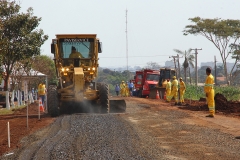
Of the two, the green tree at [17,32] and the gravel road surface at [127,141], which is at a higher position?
the green tree at [17,32]

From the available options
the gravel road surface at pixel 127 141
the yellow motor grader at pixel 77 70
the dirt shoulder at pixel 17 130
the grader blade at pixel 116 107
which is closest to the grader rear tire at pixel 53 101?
the yellow motor grader at pixel 77 70

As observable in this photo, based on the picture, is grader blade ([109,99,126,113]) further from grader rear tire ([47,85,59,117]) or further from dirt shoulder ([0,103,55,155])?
dirt shoulder ([0,103,55,155])

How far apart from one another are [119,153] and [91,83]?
1152cm

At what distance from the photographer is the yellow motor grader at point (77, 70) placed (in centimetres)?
2195

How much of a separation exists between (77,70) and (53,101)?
5.18 ft

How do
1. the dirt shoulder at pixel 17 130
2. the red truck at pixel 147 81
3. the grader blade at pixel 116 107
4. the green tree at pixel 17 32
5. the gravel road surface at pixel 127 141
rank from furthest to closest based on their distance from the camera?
the red truck at pixel 147 81
the green tree at pixel 17 32
the grader blade at pixel 116 107
the dirt shoulder at pixel 17 130
the gravel road surface at pixel 127 141

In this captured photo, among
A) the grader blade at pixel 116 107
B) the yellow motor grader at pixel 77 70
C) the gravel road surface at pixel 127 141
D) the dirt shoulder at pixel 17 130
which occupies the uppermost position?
the yellow motor grader at pixel 77 70

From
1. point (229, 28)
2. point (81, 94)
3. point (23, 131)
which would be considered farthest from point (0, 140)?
point (229, 28)

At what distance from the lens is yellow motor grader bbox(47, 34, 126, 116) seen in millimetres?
21953

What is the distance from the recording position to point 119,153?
37.5 ft

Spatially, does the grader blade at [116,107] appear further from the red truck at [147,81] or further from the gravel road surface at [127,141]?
the red truck at [147,81]

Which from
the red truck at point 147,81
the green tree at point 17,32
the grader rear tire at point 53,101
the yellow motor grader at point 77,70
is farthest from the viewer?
the red truck at point 147,81

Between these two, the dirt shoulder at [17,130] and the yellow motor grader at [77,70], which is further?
the yellow motor grader at [77,70]

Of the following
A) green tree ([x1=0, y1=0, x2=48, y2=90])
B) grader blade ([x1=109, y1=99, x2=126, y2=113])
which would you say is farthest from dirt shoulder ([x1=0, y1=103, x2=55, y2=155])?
green tree ([x1=0, y1=0, x2=48, y2=90])
